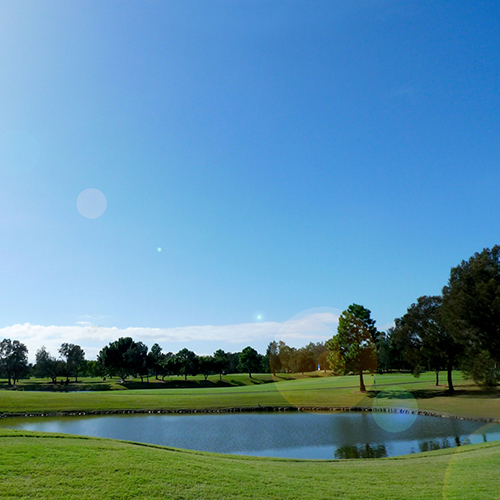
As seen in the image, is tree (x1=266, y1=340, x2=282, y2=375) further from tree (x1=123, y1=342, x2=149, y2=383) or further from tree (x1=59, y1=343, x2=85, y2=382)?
tree (x1=59, y1=343, x2=85, y2=382)

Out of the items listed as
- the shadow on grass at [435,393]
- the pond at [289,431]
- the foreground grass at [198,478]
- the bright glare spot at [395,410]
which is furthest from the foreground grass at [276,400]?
the foreground grass at [198,478]

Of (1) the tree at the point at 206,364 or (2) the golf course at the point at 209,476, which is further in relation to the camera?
(1) the tree at the point at 206,364

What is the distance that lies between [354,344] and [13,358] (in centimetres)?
11362

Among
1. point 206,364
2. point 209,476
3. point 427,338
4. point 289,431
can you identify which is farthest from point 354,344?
point 206,364

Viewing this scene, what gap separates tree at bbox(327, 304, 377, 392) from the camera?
2372 inches

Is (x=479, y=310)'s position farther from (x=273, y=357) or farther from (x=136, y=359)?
(x=273, y=357)

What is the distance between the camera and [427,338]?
204 feet

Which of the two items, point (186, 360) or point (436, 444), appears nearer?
point (436, 444)

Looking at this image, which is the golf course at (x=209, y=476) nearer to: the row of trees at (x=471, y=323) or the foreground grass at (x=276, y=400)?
the row of trees at (x=471, y=323)

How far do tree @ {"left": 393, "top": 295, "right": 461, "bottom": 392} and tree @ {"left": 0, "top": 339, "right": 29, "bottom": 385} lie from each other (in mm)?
116203

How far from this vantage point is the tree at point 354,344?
60250 millimetres

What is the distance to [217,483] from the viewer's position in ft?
40.8

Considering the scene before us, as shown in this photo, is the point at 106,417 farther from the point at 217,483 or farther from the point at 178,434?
the point at 217,483

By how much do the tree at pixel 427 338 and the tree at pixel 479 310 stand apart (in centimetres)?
784
